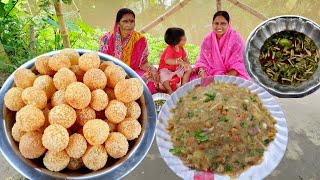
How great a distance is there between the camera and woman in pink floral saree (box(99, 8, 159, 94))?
131 inches

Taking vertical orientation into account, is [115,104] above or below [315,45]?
below

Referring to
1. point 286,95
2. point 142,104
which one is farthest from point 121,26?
point 286,95

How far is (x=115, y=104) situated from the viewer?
1.75 m

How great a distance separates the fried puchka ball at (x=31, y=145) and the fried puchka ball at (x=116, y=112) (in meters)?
0.39

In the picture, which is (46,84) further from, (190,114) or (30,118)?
(190,114)

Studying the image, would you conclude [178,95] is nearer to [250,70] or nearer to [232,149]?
[232,149]

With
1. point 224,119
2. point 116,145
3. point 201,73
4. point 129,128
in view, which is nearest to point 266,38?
point 201,73

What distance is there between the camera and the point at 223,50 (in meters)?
3.47

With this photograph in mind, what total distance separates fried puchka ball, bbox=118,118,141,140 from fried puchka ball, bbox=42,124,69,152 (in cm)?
33

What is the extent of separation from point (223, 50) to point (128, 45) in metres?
1.08

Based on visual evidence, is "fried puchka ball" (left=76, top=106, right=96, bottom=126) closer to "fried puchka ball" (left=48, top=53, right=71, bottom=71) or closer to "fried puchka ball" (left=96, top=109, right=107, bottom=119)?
"fried puchka ball" (left=96, top=109, right=107, bottom=119)

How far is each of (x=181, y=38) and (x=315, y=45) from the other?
141 cm

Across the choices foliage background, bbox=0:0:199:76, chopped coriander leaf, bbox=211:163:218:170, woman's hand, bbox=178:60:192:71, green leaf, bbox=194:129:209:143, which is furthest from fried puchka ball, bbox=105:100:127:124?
foliage background, bbox=0:0:199:76

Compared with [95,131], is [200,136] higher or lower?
lower
